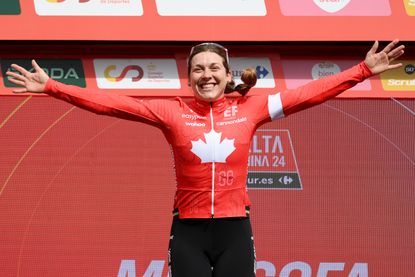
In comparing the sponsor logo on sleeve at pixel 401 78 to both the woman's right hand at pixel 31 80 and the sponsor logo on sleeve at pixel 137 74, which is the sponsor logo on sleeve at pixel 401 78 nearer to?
the sponsor logo on sleeve at pixel 137 74

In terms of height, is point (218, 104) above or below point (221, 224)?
above

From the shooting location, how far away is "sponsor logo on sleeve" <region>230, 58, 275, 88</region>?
186 inches

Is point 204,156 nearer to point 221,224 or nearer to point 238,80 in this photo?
point 221,224

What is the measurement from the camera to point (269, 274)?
172 inches

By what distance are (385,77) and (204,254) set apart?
7.73ft

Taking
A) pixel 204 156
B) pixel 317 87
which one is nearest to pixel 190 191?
pixel 204 156

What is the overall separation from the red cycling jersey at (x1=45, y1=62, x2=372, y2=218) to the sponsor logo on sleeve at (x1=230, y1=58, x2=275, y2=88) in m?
1.78

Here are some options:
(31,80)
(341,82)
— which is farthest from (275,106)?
(31,80)

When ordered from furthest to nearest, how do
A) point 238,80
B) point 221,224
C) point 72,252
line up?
1. point 238,80
2. point 72,252
3. point 221,224

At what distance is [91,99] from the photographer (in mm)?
2844

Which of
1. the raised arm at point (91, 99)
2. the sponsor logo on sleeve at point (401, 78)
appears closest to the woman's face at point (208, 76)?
the raised arm at point (91, 99)

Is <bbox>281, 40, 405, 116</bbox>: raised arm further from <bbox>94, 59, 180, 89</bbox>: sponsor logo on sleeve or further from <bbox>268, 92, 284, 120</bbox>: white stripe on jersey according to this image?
<bbox>94, 59, 180, 89</bbox>: sponsor logo on sleeve

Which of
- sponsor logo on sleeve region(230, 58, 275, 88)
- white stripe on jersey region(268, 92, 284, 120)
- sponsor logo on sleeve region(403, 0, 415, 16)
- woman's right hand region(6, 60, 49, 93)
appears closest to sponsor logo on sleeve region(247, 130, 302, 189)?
sponsor logo on sleeve region(230, 58, 275, 88)

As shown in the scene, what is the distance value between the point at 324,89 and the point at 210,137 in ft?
1.56
